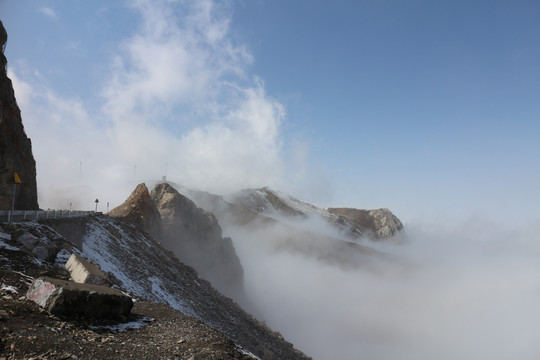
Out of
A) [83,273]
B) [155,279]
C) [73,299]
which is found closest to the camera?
[73,299]

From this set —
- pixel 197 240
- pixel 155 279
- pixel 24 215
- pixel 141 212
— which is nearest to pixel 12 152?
pixel 24 215

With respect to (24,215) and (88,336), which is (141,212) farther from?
(88,336)

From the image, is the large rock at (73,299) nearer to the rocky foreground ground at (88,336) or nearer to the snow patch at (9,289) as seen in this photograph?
the rocky foreground ground at (88,336)

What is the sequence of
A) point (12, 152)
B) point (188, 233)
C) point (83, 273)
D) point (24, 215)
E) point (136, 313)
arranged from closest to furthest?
point (136, 313) < point (83, 273) < point (24, 215) < point (12, 152) < point (188, 233)

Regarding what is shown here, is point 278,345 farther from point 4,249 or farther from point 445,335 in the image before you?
point 445,335

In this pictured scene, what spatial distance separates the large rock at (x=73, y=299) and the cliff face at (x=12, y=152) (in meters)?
19.9

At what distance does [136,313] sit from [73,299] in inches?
121

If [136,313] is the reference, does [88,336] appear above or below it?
below

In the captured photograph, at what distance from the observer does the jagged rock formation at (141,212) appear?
43.7m

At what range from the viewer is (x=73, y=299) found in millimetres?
8883

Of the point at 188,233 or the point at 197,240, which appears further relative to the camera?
the point at 197,240

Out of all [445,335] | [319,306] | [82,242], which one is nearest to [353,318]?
[319,306]

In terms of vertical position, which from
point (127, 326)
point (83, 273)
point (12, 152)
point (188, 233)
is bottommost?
point (127, 326)

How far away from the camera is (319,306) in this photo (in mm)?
148250
